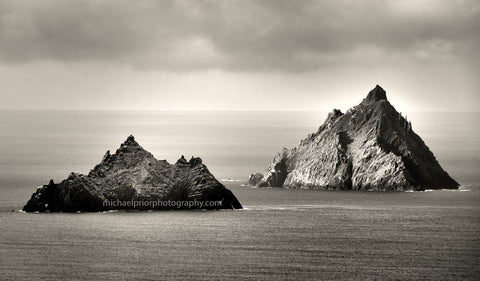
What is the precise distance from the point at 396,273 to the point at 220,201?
54599 millimetres

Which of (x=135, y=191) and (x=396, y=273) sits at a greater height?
(x=135, y=191)

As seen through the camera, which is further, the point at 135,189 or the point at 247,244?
the point at 135,189

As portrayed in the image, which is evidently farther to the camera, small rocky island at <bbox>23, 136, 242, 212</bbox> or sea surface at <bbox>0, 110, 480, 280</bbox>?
small rocky island at <bbox>23, 136, 242, 212</bbox>

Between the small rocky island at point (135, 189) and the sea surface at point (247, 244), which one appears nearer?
the sea surface at point (247, 244)

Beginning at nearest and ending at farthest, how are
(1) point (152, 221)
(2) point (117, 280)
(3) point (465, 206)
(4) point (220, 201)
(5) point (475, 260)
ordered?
(2) point (117, 280) → (5) point (475, 260) → (1) point (152, 221) → (4) point (220, 201) → (3) point (465, 206)

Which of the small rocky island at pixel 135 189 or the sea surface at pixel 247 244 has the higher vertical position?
the small rocky island at pixel 135 189

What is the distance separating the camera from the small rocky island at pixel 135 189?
177875mm

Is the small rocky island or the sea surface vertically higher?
the small rocky island

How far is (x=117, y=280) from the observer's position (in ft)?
425

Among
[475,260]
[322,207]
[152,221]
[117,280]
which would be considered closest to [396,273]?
[475,260]

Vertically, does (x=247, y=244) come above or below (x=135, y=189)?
below

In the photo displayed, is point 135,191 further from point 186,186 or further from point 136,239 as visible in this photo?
point 136,239

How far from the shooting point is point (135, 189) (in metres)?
181

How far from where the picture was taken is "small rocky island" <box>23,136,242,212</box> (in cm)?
17788
